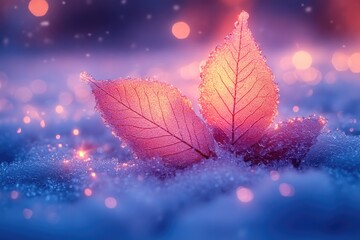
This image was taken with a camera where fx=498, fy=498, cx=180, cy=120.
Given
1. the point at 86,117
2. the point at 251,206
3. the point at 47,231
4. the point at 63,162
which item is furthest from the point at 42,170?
the point at 86,117

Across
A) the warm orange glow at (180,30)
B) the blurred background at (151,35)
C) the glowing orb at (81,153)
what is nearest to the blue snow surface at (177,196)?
the glowing orb at (81,153)

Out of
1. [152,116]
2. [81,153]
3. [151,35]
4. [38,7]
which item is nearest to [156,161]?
[152,116]

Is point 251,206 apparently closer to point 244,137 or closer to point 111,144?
point 244,137

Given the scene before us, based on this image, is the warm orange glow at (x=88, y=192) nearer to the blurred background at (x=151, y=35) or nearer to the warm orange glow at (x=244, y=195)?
the warm orange glow at (x=244, y=195)

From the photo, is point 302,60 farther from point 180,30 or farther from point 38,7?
point 38,7

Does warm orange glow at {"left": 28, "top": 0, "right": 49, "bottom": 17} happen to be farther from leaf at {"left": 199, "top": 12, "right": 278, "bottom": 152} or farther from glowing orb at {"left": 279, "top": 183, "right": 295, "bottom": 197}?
glowing orb at {"left": 279, "top": 183, "right": 295, "bottom": 197}

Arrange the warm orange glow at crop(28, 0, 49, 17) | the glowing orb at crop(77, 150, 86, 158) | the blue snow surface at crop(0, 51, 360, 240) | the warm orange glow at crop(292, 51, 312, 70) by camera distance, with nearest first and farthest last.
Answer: the blue snow surface at crop(0, 51, 360, 240)
the glowing orb at crop(77, 150, 86, 158)
the warm orange glow at crop(292, 51, 312, 70)
the warm orange glow at crop(28, 0, 49, 17)

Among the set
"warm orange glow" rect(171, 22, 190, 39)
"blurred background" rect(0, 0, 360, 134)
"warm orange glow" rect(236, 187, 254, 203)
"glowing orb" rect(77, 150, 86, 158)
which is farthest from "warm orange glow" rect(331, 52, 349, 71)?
Result: "warm orange glow" rect(236, 187, 254, 203)
